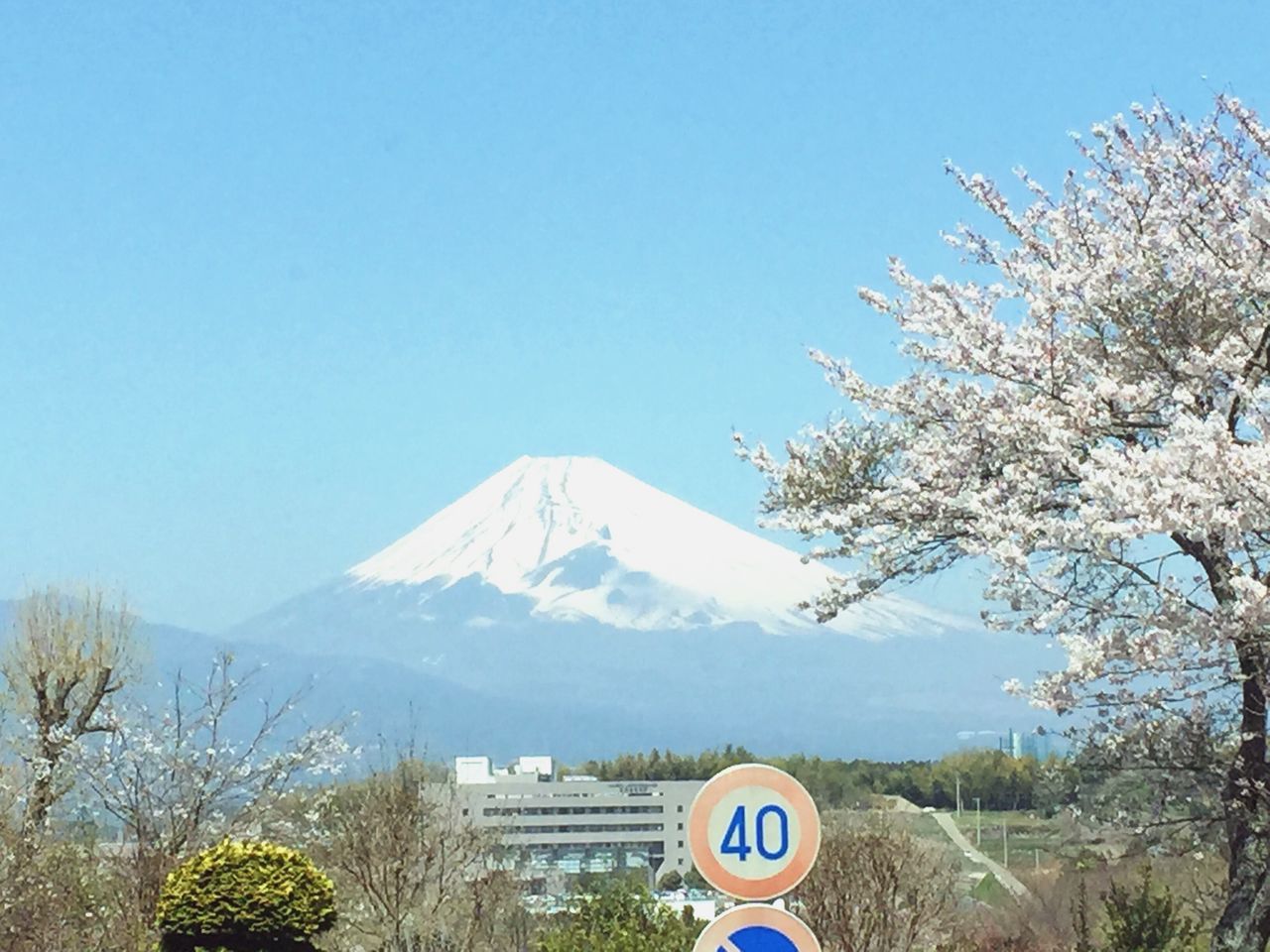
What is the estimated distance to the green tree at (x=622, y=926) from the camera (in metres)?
16.3

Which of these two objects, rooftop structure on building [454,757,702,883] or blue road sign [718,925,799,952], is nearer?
blue road sign [718,925,799,952]

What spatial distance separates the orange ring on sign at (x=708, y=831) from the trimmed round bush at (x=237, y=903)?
5391mm

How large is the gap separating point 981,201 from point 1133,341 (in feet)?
5.94

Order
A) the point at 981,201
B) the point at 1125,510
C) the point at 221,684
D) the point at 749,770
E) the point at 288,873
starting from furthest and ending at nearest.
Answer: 1. the point at 221,684
2. the point at 981,201
3. the point at 288,873
4. the point at 1125,510
5. the point at 749,770

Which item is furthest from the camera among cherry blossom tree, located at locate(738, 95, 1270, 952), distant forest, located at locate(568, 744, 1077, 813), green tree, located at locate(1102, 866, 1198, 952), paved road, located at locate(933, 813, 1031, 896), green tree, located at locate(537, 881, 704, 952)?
distant forest, located at locate(568, 744, 1077, 813)

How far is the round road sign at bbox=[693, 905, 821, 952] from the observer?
209 inches

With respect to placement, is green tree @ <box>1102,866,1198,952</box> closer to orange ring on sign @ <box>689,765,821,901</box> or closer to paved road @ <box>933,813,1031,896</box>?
orange ring on sign @ <box>689,765,821,901</box>

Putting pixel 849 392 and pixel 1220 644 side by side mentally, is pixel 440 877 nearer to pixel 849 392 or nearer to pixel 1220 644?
pixel 849 392

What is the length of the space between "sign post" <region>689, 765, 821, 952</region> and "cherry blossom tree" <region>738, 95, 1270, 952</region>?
13.9ft

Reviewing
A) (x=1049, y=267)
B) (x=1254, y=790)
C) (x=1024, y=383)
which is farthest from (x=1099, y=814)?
(x=1049, y=267)

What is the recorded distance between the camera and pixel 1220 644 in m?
9.55

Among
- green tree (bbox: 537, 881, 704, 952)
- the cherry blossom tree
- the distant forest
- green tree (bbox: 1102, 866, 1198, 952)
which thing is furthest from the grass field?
the cherry blossom tree

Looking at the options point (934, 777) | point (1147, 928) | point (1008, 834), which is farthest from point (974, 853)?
point (1147, 928)

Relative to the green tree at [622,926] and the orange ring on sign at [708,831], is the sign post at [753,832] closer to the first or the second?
the orange ring on sign at [708,831]
